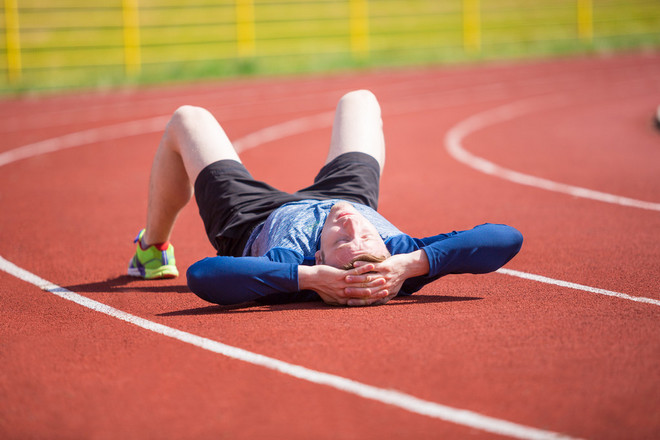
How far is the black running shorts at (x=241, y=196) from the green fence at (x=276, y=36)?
1307 centimetres

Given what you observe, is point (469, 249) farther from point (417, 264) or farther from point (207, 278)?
point (207, 278)

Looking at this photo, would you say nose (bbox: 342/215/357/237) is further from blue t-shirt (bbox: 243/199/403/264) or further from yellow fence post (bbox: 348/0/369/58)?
yellow fence post (bbox: 348/0/369/58)

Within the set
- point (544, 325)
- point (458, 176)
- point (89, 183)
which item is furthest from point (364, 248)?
point (89, 183)

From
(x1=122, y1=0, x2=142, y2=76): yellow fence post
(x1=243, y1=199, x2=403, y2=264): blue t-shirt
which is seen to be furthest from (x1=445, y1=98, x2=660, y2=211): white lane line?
(x1=122, y1=0, x2=142, y2=76): yellow fence post

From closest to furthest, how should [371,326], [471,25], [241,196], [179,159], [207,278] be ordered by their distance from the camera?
1. [371,326]
2. [207,278]
3. [241,196]
4. [179,159]
5. [471,25]

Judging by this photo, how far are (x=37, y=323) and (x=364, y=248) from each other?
1.65 m

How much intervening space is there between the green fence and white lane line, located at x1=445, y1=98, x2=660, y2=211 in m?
6.81

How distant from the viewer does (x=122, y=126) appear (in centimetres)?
1234

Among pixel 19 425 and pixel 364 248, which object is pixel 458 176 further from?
pixel 19 425

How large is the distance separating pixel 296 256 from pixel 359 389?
3.69ft

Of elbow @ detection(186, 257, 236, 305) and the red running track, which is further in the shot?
elbow @ detection(186, 257, 236, 305)

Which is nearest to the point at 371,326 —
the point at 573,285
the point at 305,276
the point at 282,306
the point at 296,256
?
the point at 305,276

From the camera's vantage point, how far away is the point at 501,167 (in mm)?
8945

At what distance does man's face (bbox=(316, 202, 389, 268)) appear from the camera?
12.9 feet
